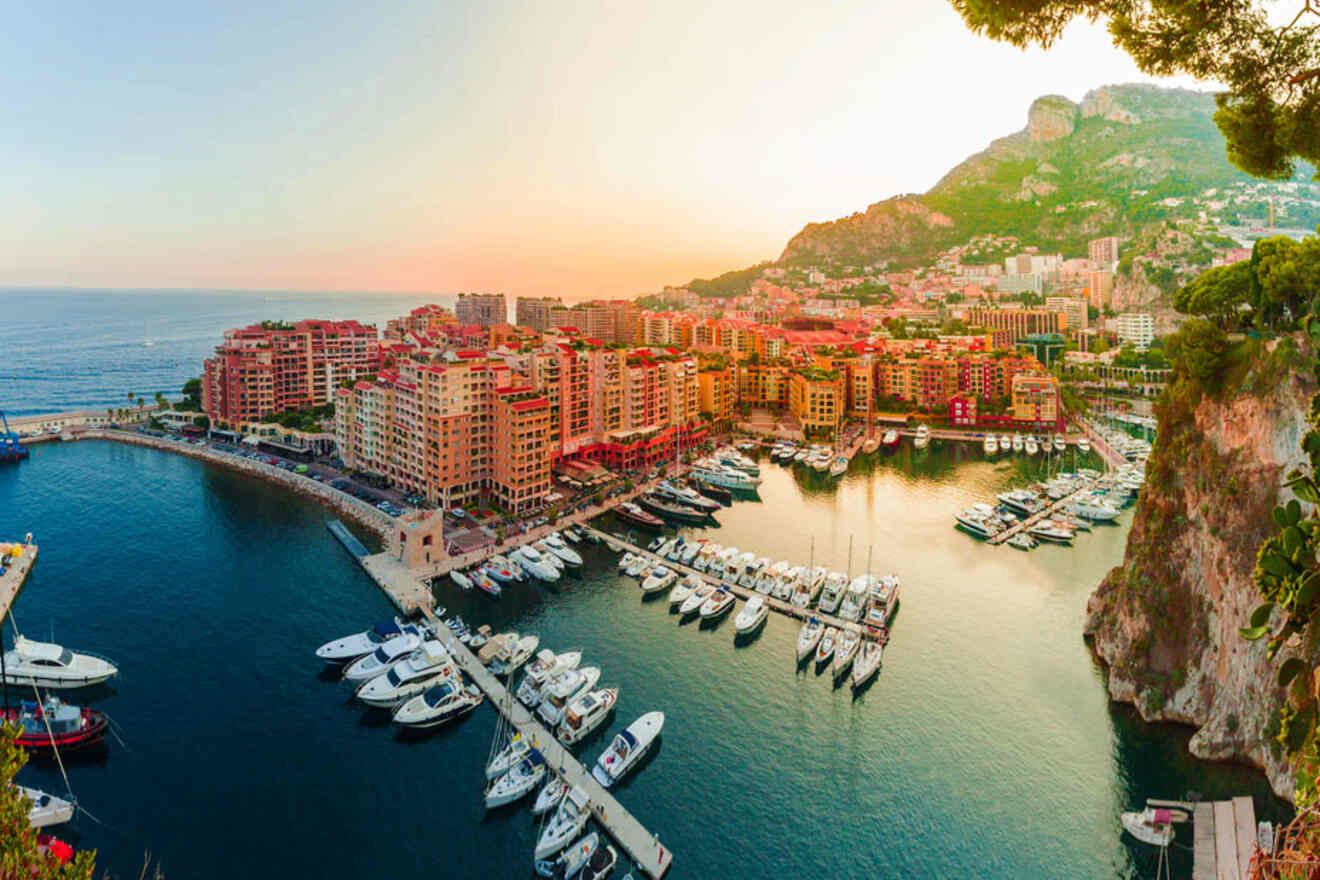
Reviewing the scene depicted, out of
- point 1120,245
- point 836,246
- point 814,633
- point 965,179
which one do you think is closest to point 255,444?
point 814,633

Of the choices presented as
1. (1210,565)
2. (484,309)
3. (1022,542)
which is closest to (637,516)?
(1022,542)

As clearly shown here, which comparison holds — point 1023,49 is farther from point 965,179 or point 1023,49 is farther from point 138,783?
point 965,179

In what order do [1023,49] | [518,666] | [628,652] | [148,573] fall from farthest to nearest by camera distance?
[148,573] → [628,652] → [518,666] → [1023,49]

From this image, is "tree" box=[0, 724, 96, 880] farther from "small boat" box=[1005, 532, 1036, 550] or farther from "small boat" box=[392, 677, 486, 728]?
"small boat" box=[1005, 532, 1036, 550]

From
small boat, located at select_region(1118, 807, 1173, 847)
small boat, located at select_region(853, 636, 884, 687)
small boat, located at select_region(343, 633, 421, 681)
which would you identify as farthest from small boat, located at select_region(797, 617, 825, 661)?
small boat, located at select_region(343, 633, 421, 681)

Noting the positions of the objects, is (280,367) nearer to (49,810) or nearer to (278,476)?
(278,476)

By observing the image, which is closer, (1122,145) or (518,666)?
(518,666)

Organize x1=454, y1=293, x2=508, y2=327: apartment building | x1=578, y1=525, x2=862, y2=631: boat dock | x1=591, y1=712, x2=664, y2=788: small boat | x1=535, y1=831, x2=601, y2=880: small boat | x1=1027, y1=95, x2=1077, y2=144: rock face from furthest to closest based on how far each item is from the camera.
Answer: x1=1027, y1=95, x2=1077, y2=144: rock face → x1=454, y1=293, x2=508, y2=327: apartment building → x1=578, y1=525, x2=862, y2=631: boat dock → x1=591, y1=712, x2=664, y2=788: small boat → x1=535, y1=831, x2=601, y2=880: small boat

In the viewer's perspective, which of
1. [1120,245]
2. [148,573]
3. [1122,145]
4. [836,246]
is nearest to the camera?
[148,573]
